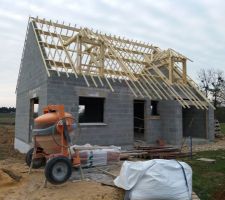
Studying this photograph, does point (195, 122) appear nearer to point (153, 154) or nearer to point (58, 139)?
point (153, 154)

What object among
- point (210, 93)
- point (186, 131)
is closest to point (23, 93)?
point (186, 131)

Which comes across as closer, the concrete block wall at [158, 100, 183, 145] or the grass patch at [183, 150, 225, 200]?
the grass patch at [183, 150, 225, 200]

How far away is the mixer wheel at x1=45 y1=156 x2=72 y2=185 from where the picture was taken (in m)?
6.09

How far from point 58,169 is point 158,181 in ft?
7.47

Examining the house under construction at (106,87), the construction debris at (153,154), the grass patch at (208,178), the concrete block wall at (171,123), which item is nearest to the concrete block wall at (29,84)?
the house under construction at (106,87)

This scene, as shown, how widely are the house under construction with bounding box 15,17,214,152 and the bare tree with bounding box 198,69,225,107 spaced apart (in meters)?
25.2

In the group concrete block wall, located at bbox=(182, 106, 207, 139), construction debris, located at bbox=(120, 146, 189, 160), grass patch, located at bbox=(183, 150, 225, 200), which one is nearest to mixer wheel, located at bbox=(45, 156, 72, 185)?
grass patch, located at bbox=(183, 150, 225, 200)

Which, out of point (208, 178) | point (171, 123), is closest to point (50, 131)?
point (208, 178)

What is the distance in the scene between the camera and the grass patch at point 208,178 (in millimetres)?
6019

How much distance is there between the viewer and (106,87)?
11.3 m

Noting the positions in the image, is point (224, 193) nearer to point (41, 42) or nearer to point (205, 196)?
point (205, 196)

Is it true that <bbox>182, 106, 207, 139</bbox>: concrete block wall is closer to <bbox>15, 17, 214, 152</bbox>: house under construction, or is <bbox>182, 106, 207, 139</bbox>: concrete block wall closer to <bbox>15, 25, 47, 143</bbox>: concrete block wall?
<bbox>15, 17, 214, 152</bbox>: house under construction

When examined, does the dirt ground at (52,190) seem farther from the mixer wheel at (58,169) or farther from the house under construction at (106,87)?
the house under construction at (106,87)

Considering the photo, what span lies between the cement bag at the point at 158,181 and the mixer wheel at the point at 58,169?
1440 millimetres
